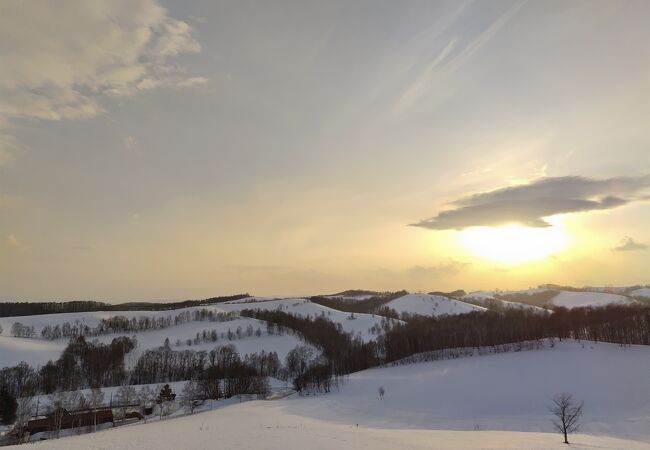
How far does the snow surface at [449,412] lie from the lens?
1339 inches

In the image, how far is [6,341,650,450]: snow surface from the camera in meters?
34.0

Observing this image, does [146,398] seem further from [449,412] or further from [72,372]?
[449,412]

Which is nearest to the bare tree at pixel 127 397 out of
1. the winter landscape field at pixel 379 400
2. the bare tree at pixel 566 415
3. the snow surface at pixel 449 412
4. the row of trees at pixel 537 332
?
the winter landscape field at pixel 379 400

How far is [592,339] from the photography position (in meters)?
124

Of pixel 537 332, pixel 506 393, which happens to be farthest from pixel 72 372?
pixel 537 332

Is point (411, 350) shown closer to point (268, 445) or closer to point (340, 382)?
point (340, 382)

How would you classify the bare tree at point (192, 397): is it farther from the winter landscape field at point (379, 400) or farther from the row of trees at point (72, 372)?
the row of trees at point (72, 372)

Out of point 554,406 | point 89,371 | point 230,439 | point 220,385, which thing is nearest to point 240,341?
point 89,371

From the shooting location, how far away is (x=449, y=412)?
67250 millimetres

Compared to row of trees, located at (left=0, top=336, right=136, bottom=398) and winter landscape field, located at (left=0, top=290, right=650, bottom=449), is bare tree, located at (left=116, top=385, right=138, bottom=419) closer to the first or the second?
winter landscape field, located at (left=0, top=290, right=650, bottom=449)

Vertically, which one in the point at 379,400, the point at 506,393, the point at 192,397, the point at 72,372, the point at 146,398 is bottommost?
the point at 146,398

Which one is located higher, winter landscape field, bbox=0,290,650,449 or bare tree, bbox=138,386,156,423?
winter landscape field, bbox=0,290,650,449

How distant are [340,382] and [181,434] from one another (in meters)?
71.5

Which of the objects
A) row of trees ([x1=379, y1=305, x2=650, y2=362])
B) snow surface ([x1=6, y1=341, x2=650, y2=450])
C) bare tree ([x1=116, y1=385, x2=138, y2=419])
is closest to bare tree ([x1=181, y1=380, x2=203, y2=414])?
bare tree ([x1=116, y1=385, x2=138, y2=419])
